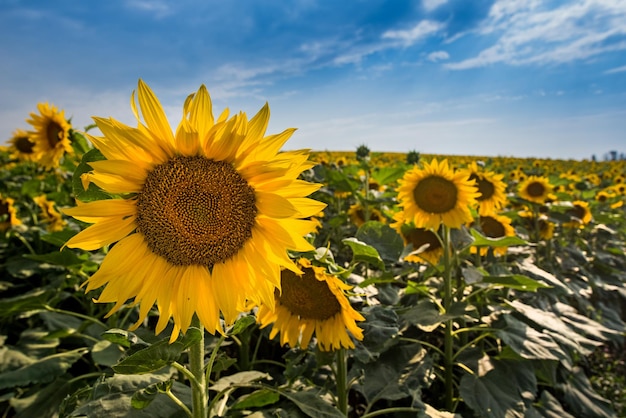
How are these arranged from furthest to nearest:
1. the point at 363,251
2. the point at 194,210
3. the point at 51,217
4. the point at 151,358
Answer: the point at 51,217
the point at 363,251
the point at 194,210
the point at 151,358

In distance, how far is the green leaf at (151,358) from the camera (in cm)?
111

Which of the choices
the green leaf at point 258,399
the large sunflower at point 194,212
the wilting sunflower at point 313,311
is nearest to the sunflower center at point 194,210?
the large sunflower at point 194,212

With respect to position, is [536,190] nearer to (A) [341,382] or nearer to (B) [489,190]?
(B) [489,190]

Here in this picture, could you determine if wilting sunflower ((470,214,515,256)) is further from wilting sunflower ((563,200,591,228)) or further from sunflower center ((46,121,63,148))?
sunflower center ((46,121,63,148))

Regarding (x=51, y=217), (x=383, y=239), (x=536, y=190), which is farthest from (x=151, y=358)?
(x=536, y=190)

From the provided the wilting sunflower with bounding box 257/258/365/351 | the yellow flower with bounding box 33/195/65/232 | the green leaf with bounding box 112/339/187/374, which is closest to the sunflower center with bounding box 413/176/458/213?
the wilting sunflower with bounding box 257/258/365/351

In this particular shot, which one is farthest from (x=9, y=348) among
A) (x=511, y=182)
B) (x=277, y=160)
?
(x=511, y=182)

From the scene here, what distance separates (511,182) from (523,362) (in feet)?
27.0

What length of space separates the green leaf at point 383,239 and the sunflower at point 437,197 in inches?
32.6

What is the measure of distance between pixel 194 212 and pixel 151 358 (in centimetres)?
39

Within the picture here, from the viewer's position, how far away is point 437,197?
2.96m

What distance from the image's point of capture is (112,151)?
116 cm

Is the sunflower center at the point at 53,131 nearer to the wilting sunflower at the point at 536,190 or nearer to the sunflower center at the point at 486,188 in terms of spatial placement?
the sunflower center at the point at 486,188

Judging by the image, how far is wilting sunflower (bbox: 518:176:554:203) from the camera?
202 inches
